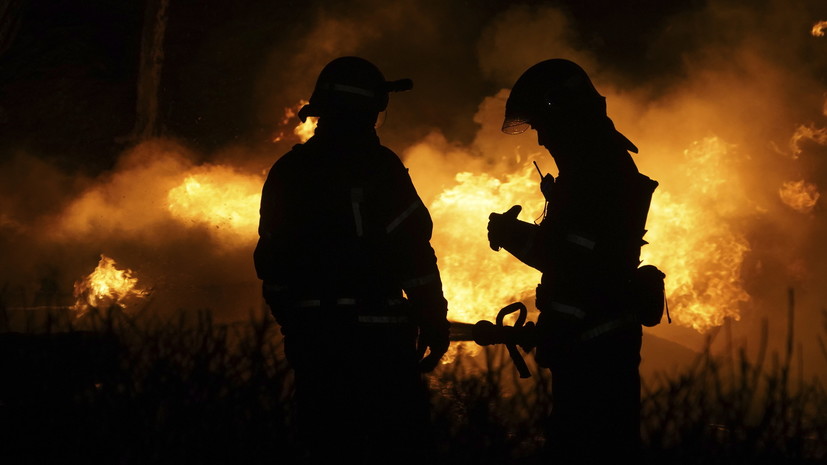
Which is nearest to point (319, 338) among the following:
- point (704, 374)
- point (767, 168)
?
point (704, 374)

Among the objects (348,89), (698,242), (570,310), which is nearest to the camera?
(570,310)

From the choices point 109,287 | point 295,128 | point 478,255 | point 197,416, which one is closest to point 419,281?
point 197,416

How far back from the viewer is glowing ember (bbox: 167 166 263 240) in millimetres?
12969

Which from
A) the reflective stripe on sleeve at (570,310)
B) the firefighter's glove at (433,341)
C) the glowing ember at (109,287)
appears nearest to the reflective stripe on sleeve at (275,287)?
the firefighter's glove at (433,341)

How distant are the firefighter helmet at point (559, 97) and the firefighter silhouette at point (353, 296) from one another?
0.72 m

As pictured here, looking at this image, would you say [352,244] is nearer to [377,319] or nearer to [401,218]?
[401,218]

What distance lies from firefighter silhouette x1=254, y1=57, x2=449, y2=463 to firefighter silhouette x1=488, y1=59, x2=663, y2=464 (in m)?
0.53

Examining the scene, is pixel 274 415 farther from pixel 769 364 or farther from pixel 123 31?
pixel 769 364

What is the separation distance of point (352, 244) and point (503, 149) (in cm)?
1022

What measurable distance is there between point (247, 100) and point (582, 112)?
1209 cm

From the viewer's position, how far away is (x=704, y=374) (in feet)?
14.0

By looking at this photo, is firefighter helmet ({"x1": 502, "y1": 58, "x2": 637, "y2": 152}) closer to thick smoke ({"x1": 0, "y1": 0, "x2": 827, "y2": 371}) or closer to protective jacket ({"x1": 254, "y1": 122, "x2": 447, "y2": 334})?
protective jacket ({"x1": 254, "y1": 122, "x2": 447, "y2": 334})

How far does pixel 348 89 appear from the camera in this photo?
372 cm

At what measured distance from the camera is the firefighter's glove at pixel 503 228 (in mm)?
3537
